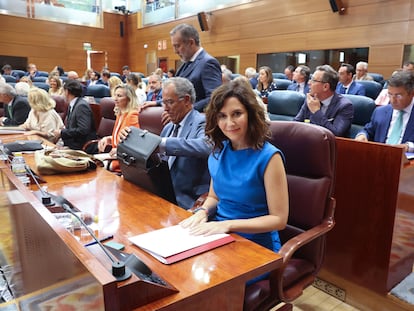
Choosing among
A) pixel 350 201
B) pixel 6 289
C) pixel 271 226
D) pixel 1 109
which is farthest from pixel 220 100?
pixel 1 109

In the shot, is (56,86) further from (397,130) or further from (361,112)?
(397,130)

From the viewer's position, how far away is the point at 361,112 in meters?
2.78

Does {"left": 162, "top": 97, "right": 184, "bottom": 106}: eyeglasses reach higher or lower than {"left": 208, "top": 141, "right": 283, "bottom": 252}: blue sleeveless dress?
higher

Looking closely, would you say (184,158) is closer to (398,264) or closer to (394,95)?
(398,264)

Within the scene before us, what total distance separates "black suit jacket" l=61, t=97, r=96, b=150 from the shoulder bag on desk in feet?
6.43

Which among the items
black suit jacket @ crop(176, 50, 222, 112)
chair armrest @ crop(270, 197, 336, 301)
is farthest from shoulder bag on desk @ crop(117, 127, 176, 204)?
black suit jacket @ crop(176, 50, 222, 112)

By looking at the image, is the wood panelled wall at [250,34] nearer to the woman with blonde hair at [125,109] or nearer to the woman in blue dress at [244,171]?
the woman with blonde hair at [125,109]

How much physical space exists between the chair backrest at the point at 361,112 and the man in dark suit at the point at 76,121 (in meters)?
2.42

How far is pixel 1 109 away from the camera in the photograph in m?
5.14

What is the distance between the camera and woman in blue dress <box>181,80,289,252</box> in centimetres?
129

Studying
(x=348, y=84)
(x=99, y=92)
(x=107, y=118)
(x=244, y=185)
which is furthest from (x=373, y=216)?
(x=99, y=92)

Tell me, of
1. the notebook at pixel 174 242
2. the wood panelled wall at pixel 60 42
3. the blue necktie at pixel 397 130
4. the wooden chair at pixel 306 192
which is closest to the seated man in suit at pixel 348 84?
the blue necktie at pixel 397 130

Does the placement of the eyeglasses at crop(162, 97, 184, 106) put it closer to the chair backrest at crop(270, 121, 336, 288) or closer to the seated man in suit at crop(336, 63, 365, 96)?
the chair backrest at crop(270, 121, 336, 288)

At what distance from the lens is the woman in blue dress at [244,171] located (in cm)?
129
